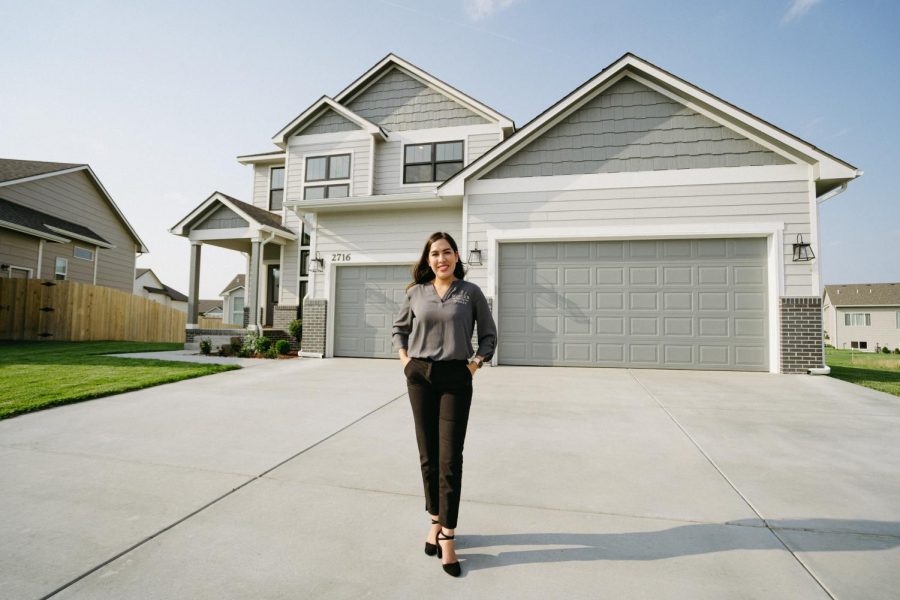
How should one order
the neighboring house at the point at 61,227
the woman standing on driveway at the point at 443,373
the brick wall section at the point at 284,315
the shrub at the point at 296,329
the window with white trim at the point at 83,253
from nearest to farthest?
the woman standing on driveway at the point at 443,373 → the shrub at the point at 296,329 → the brick wall section at the point at 284,315 → the neighboring house at the point at 61,227 → the window with white trim at the point at 83,253

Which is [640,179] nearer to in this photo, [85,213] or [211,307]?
[85,213]

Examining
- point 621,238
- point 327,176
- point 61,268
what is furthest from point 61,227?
point 621,238

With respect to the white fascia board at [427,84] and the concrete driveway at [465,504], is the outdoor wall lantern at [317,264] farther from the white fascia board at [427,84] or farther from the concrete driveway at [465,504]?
the white fascia board at [427,84]

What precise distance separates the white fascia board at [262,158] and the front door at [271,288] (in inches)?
146

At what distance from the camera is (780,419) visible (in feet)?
14.5

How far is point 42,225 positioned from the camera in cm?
1370

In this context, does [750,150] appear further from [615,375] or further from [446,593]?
[446,593]

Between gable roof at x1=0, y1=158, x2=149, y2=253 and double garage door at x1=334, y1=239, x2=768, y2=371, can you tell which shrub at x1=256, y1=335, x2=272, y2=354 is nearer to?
double garage door at x1=334, y1=239, x2=768, y2=371

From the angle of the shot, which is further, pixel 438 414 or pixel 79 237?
pixel 79 237

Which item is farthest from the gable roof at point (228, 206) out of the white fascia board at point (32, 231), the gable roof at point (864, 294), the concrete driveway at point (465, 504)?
the gable roof at point (864, 294)

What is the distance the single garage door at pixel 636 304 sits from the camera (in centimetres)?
790

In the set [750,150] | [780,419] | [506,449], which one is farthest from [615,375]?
[750,150]

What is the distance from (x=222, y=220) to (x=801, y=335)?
13.9 meters

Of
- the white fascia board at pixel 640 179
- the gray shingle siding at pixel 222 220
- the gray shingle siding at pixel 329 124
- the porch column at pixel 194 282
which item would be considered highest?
the gray shingle siding at pixel 329 124
